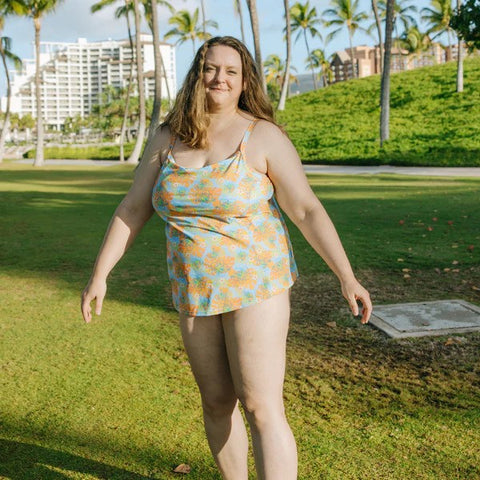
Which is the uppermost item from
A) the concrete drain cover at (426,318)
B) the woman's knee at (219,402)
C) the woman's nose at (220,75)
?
the woman's nose at (220,75)

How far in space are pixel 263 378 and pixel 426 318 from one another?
10.8 ft

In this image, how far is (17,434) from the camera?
3.56m

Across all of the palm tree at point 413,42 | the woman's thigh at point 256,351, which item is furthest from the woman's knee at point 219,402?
the palm tree at point 413,42

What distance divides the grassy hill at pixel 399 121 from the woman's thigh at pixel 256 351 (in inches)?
871

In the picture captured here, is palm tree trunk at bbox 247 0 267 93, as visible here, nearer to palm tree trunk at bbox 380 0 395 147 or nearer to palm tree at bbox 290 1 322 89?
palm tree trunk at bbox 380 0 395 147

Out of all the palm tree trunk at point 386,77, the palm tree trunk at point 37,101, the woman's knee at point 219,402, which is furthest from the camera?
the palm tree trunk at point 37,101

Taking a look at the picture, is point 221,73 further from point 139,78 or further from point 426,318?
point 139,78

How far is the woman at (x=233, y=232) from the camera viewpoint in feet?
7.80

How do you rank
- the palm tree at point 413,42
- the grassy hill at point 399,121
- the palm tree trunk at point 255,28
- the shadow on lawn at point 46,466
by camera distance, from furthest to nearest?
1. the palm tree at point 413,42
2. the grassy hill at point 399,121
3. the palm tree trunk at point 255,28
4. the shadow on lawn at point 46,466

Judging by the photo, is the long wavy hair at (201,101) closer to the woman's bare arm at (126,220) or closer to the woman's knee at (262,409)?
the woman's bare arm at (126,220)

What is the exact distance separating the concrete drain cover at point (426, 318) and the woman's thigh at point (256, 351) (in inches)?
108

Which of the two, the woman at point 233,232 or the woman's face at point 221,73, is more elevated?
the woman's face at point 221,73

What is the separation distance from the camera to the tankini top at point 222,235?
7.78ft

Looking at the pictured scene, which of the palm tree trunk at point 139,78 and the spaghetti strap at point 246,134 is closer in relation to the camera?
the spaghetti strap at point 246,134
